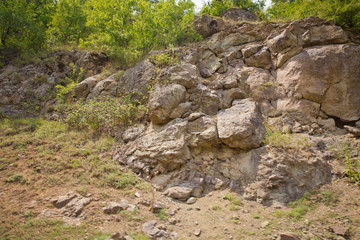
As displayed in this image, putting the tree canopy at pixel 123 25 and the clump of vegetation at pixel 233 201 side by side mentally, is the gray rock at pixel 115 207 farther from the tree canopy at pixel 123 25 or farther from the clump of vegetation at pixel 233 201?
the tree canopy at pixel 123 25

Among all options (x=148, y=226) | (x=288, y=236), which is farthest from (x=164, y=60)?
(x=288, y=236)

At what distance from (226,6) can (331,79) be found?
334 inches

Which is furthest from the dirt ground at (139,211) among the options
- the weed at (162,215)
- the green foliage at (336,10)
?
the green foliage at (336,10)

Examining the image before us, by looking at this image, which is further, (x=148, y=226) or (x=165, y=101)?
(x=165, y=101)

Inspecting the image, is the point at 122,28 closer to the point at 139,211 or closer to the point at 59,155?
the point at 59,155

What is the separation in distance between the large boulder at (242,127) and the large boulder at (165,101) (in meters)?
1.64

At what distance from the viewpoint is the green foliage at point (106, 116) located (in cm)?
750

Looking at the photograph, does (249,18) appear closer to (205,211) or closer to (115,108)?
(115,108)

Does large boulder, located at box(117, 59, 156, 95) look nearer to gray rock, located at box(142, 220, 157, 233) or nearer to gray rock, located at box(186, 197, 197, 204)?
gray rock, located at box(186, 197, 197, 204)

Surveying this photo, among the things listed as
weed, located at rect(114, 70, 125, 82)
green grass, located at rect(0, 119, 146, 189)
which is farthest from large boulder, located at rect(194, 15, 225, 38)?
green grass, located at rect(0, 119, 146, 189)

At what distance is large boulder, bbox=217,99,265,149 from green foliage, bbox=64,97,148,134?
308cm

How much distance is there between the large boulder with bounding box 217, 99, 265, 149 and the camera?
19.4 ft

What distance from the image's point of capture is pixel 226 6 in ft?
41.0

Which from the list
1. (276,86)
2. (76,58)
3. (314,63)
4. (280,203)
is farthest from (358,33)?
(76,58)
